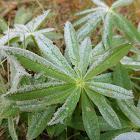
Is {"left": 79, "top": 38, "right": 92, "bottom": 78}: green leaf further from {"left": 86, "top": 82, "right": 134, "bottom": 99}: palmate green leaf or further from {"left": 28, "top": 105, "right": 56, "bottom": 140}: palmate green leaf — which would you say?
{"left": 28, "top": 105, "right": 56, "bottom": 140}: palmate green leaf

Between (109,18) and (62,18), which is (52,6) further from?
(109,18)

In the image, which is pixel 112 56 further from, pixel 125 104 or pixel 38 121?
pixel 38 121

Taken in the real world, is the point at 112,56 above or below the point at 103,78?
above

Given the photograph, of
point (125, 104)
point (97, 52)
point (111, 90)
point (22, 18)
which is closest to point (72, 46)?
point (97, 52)

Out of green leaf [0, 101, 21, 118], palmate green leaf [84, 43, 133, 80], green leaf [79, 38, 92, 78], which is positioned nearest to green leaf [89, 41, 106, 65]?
green leaf [79, 38, 92, 78]

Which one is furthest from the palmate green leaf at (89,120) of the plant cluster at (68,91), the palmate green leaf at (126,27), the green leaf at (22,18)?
the green leaf at (22,18)

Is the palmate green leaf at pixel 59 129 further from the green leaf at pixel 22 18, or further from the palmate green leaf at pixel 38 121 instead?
the green leaf at pixel 22 18

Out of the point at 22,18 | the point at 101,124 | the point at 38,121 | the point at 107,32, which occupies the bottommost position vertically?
the point at 101,124
